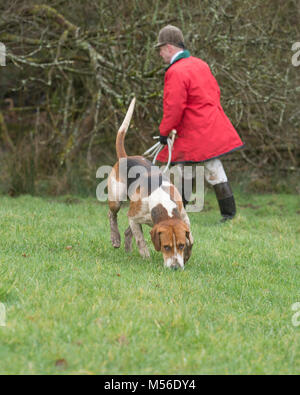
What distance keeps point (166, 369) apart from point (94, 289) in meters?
1.11

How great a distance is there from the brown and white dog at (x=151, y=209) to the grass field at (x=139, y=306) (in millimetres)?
164

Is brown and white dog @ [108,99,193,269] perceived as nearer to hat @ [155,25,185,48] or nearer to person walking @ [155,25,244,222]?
person walking @ [155,25,244,222]

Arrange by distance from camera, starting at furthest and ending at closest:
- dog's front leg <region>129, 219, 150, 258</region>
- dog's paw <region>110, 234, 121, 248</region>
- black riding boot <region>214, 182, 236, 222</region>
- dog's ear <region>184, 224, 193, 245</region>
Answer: black riding boot <region>214, 182, 236, 222</region>
dog's paw <region>110, 234, 121, 248</region>
dog's front leg <region>129, 219, 150, 258</region>
dog's ear <region>184, 224, 193, 245</region>

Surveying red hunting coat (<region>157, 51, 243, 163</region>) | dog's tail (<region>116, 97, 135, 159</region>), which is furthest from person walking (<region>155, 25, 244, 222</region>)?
dog's tail (<region>116, 97, 135, 159</region>)

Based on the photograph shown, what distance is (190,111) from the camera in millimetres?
6680

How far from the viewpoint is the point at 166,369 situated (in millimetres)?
2787

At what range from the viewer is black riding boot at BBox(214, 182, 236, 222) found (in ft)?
23.7

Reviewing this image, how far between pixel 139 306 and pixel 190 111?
368 centimetres

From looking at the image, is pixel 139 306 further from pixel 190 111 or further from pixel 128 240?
pixel 190 111

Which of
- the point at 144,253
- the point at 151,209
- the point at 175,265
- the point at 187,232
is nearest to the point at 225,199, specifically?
the point at 144,253

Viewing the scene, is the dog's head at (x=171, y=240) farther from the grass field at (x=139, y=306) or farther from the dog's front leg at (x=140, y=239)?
the dog's front leg at (x=140, y=239)

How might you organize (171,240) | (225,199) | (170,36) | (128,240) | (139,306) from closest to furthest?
1. (139,306)
2. (171,240)
3. (128,240)
4. (170,36)
5. (225,199)
